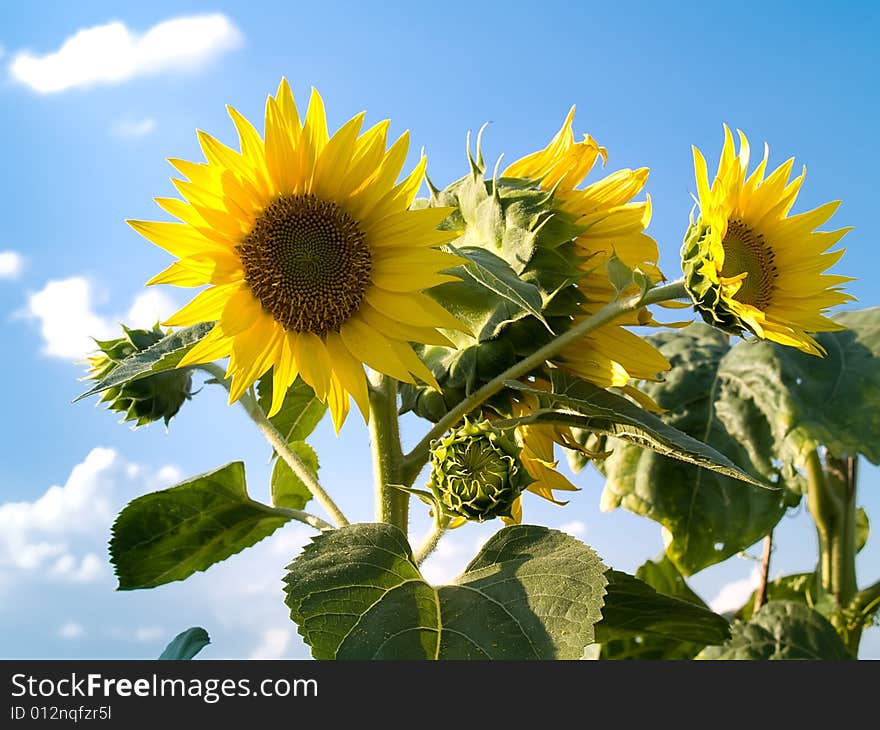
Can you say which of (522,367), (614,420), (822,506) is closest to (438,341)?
(522,367)

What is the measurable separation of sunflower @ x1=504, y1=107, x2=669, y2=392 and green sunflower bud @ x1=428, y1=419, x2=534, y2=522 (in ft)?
0.66

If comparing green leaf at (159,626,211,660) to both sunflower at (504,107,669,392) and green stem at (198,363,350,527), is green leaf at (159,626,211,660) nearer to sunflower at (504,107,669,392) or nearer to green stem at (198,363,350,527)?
green stem at (198,363,350,527)

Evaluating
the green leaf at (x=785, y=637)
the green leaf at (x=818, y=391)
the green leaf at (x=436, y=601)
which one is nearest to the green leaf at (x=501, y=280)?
the green leaf at (x=436, y=601)

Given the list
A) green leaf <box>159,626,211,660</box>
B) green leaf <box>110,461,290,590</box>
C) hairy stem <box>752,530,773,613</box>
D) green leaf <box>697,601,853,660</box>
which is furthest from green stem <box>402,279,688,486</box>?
hairy stem <box>752,530,773,613</box>

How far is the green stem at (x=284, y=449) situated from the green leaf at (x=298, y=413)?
105 millimetres

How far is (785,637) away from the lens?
179 centimetres

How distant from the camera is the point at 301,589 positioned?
2.83ft

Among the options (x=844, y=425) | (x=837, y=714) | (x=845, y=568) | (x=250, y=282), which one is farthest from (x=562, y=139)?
(x=845, y=568)

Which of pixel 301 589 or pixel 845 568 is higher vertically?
pixel 845 568

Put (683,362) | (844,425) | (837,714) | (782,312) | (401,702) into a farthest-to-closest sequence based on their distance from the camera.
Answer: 1. (683,362)
2. (844,425)
3. (782,312)
4. (837,714)
5. (401,702)

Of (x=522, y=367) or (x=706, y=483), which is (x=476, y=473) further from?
(x=706, y=483)

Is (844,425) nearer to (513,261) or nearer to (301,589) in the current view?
(513,261)

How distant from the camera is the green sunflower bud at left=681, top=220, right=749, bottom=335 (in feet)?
3.33

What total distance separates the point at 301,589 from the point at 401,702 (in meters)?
0.13
